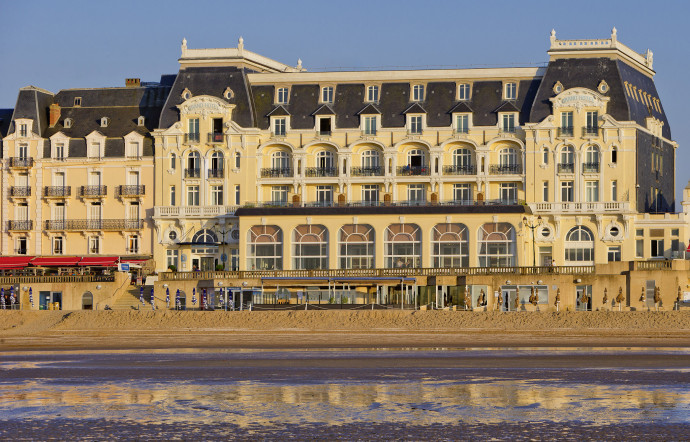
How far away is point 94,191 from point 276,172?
578 inches

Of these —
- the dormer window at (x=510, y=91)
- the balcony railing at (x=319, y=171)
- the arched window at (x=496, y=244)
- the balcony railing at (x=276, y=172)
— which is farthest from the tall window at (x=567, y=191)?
the balcony railing at (x=276, y=172)

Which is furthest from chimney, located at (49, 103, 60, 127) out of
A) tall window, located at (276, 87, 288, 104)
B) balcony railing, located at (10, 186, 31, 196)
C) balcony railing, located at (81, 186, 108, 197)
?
tall window, located at (276, 87, 288, 104)

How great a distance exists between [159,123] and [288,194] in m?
11.8

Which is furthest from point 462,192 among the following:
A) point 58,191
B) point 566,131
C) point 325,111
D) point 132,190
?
point 58,191

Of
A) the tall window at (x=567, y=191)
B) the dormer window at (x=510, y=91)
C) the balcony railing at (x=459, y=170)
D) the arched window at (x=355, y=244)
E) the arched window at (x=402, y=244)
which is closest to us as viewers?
the arched window at (x=402, y=244)

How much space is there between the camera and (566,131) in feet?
307

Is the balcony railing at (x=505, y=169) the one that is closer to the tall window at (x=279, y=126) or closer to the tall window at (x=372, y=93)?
the tall window at (x=372, y=93)

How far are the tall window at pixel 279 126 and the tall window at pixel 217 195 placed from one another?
20.2 feet

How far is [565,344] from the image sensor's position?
5822cm

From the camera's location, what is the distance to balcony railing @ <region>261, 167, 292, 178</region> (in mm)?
97500

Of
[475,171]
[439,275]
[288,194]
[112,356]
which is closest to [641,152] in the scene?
[475,171]

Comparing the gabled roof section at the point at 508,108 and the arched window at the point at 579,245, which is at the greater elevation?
the gabled roof section at the point at 508,108

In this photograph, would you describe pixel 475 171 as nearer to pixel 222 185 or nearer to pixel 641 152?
pixel 641 152

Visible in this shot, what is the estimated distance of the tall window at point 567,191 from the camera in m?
93.7
